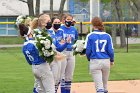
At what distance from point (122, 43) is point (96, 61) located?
2249 cm

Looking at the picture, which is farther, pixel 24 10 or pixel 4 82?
pixel 24 10

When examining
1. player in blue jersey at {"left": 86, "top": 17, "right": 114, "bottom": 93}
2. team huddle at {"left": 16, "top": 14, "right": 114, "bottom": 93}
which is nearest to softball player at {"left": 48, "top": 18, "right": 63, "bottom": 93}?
team huddle at {"left": 16, "top": 14, "right": 114, "bottom": 93}

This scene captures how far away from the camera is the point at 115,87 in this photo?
13.7 m

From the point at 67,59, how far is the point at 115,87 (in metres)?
2.59

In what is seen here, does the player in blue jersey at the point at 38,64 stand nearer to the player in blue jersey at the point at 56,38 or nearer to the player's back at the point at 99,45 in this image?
the player in blue jersey at the point at 56,38

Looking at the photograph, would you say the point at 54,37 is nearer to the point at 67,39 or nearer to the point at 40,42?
the point at 67,39

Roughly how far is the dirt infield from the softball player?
2243mm

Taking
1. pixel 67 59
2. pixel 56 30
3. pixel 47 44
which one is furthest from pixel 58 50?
pixel 47 44

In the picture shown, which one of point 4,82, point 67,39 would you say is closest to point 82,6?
point 4,82

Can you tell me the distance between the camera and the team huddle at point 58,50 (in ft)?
30.1

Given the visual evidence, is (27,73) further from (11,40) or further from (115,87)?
(11,40)

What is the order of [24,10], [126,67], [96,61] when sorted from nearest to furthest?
[96,61] → [126,67] → [24,10]

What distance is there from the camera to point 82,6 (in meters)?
67.3

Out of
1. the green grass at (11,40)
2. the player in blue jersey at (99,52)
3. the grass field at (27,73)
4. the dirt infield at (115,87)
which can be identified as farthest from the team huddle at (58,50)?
the green grass at (11,40)
